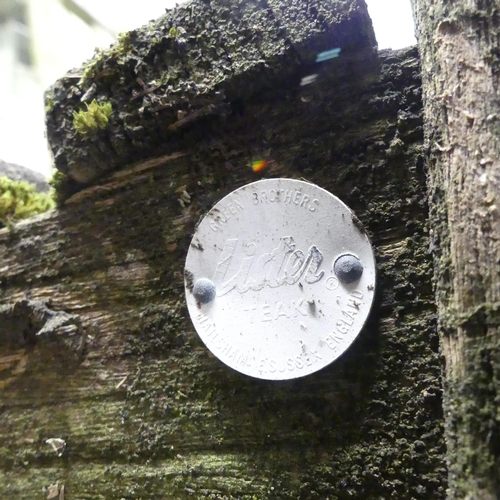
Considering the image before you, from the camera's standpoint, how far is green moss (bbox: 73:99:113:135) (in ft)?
4.02

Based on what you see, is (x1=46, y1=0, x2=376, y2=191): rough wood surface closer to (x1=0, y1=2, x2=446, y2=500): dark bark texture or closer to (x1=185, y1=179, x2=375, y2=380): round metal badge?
(x1=0, y1=2, x2=446, y2=500): dark bark texture

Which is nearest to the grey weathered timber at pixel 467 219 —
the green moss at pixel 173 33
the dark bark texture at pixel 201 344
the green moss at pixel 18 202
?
the dark bark texture at pixel 201 344

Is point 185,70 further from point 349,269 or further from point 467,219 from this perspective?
point 467,219

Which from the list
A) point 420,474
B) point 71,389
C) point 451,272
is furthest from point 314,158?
point 71,389

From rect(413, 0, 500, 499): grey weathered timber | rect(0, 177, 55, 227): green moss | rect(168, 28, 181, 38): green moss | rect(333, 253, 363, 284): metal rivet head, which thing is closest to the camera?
rect(413, 0, 500, 499): grey weathered timber

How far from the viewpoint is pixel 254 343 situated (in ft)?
3.16

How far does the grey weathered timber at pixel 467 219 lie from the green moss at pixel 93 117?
79cm

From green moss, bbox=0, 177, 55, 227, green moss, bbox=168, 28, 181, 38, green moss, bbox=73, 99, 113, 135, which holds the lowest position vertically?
green moss, bbox=0, 177, 55, 227

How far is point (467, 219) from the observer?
758 mm

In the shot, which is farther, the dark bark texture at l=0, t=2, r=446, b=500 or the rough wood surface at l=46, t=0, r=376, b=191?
the rough wood surface at l=46, t=0, r=376, b=191

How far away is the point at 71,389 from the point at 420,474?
34.9 inches

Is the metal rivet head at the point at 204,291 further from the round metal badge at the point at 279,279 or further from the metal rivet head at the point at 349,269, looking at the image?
the metal rivet head at the point at 349,269

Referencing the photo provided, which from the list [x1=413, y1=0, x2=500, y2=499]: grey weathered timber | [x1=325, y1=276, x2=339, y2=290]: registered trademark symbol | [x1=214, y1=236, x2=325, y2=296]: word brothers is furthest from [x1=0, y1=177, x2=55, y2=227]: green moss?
[x1=413, y1=0, x2=500, y2=499]: grey weathered timber

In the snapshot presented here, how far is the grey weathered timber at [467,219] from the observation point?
0.68 m
